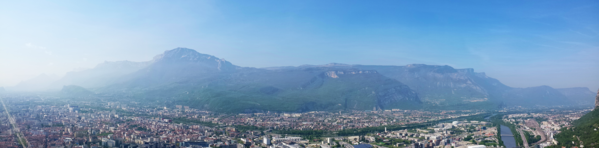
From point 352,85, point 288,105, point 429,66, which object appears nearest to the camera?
point 288,105

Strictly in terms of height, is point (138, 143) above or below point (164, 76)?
below

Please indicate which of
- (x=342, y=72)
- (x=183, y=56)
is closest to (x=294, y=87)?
(x=342, y=72)

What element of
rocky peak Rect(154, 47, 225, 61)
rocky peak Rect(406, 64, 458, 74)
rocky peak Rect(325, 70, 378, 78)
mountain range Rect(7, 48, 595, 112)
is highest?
rocky peak Rect(154, 47, 225, 61)

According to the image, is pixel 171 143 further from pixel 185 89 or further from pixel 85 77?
pixel 85 77

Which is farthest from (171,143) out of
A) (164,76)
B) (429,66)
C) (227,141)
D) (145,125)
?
(429,66)

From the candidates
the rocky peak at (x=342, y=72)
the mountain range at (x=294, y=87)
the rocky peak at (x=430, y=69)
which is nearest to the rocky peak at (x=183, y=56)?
the mountain range at (x=294, y=87)

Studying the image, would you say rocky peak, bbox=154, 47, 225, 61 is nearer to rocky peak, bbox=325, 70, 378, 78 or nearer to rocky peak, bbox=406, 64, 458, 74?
rocky peak, bbox=325, 70, 378, 78

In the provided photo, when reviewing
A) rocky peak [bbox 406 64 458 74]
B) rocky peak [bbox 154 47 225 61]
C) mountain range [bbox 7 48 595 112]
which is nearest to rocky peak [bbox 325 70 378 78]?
mountain range [bbox 7 48 595 112]

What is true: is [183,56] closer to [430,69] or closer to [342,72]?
[342,72]
